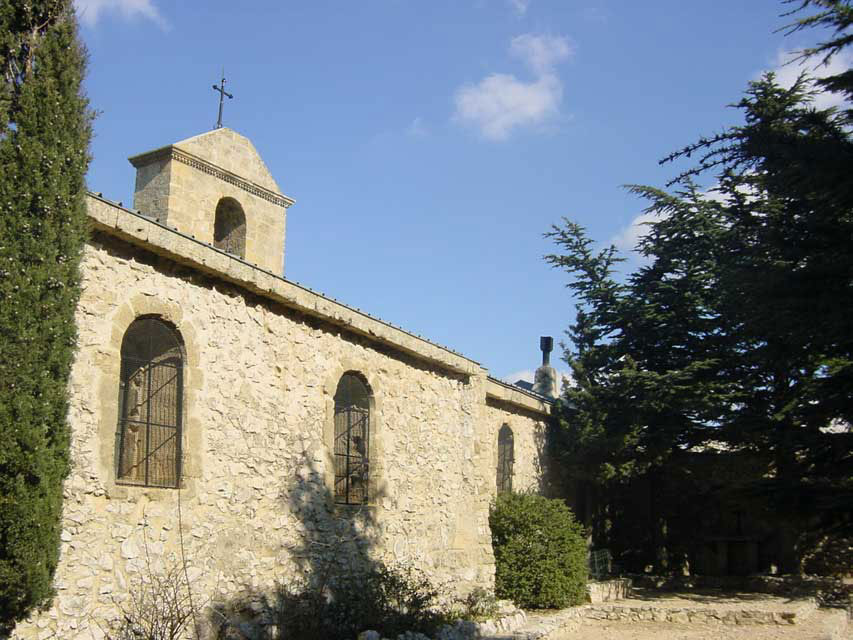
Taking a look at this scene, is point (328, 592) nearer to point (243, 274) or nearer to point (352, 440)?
point (352, 440)

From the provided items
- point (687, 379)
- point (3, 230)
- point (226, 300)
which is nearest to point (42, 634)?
point (3, 230)

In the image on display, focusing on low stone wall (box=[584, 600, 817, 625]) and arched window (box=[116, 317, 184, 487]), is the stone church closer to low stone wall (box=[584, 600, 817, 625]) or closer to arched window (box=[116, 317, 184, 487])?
arched window (box=[116, 317, 184, 487])

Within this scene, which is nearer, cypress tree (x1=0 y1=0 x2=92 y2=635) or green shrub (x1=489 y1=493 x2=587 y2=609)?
cypress tree (x1=0 y1=0 x2=92 y2=635)

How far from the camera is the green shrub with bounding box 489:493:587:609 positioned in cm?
1401

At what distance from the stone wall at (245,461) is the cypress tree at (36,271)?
0.56m

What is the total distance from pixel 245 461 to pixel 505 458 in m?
8.45

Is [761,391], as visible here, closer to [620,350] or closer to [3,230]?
[620,350]

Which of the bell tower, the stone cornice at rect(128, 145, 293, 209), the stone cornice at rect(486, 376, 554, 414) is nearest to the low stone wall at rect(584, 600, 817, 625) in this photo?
the stone cornice at rect(486, 376, 554, 414)

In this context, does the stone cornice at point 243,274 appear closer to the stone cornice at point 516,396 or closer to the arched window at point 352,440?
the arched window at point 352,440

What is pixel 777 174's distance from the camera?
5.58m

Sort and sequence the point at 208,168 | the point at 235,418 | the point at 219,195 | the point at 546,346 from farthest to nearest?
the point at 546,346, the point at 219,195, the point at 208,168, the point at 235,418

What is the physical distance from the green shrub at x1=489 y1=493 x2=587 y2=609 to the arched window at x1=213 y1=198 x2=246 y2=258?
19.9 ft

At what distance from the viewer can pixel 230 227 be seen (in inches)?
534

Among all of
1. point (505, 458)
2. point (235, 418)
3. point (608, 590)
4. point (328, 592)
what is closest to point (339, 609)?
point (328, 592)
